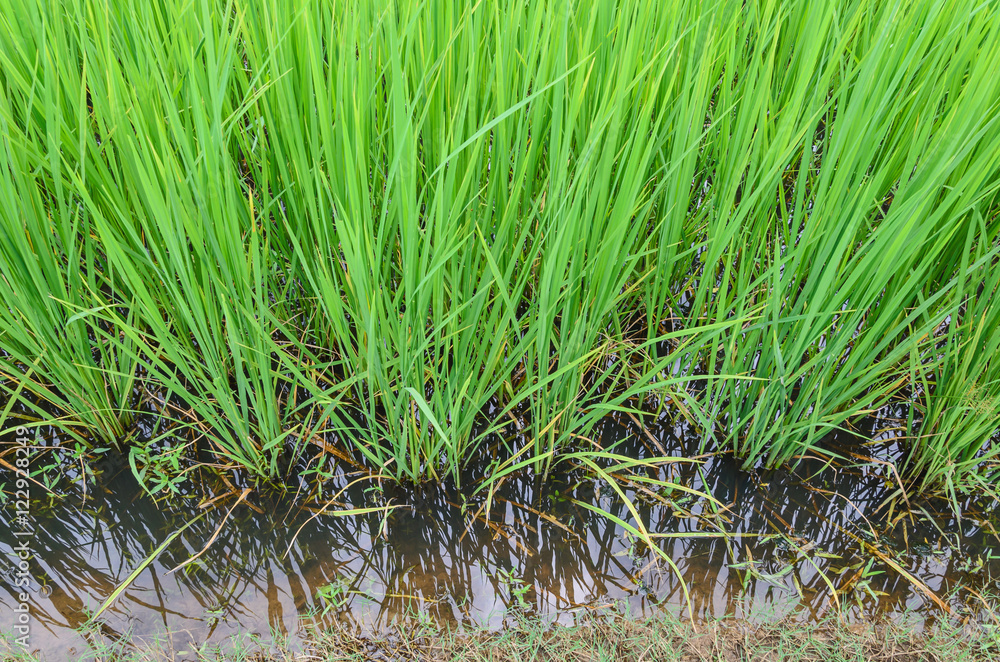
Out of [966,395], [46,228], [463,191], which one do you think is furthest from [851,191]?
[46,228]

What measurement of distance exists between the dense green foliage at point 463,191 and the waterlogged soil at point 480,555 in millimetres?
130

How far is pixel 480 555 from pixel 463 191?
833 millimetres

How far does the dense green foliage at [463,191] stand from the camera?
1.04 m

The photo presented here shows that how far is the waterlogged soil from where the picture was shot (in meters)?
1.29

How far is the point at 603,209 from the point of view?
1.11 meters

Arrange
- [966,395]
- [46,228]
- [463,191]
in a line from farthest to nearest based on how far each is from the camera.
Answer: [966,395], [46,228], [463,191]

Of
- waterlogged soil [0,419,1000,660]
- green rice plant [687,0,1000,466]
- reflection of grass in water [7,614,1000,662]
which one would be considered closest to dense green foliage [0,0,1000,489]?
green rice plant [687,0,1000,466]

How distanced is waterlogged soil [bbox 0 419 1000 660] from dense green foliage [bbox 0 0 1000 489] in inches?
5.1

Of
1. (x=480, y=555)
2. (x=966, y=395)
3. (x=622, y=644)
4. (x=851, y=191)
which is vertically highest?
(x=851, y=191)

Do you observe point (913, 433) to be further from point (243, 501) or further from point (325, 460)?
point (243, 501)

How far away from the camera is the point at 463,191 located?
3.47 ft

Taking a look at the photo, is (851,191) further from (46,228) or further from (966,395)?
(46,228)

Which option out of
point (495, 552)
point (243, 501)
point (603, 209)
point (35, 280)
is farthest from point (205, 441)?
point (603, 209)

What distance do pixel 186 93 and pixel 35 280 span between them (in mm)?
465
